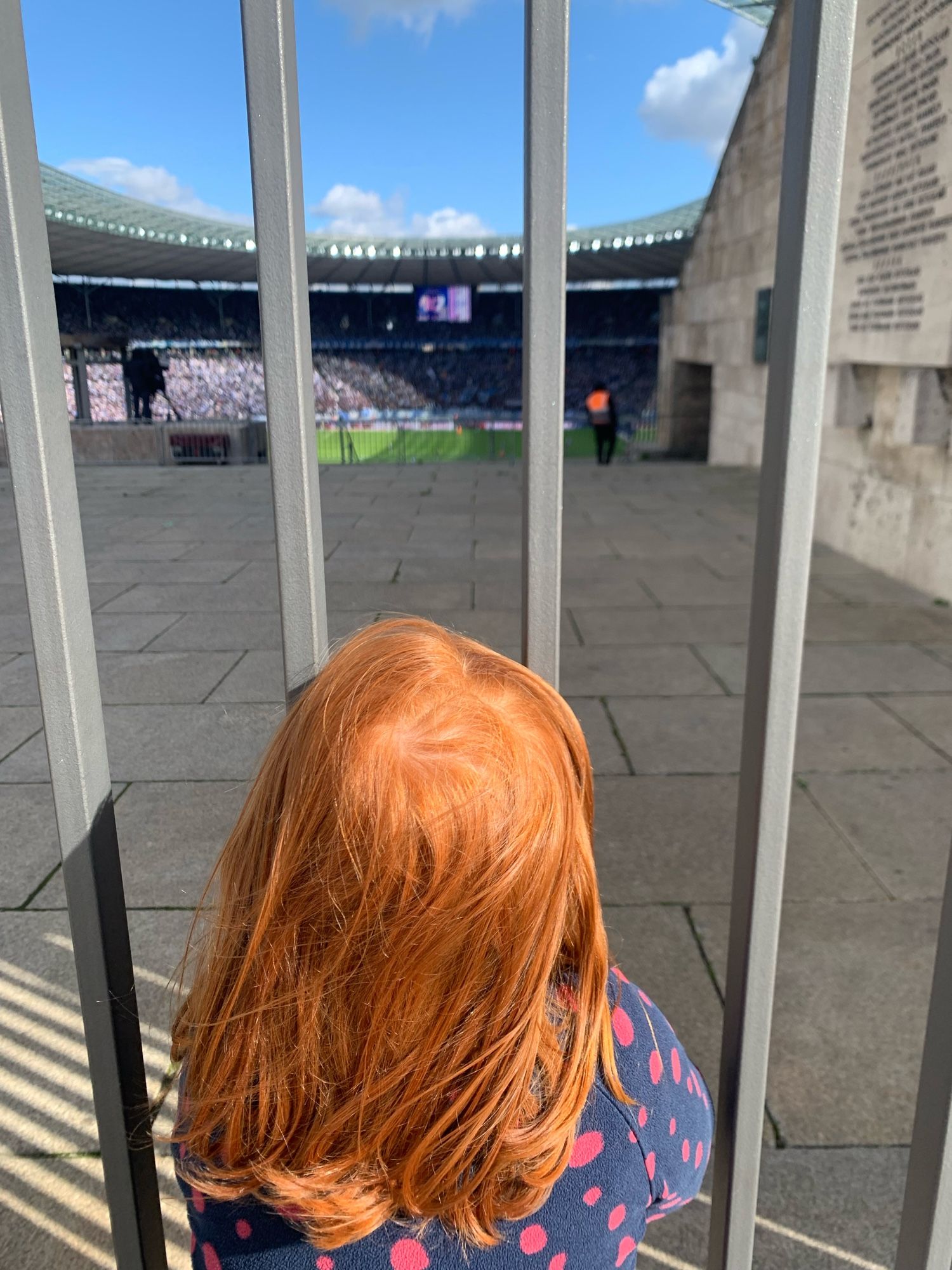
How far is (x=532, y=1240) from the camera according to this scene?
92 centimetres

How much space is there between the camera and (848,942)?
2.49 m

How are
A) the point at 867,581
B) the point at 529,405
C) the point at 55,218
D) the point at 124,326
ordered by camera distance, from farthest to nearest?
the point at 124,326 → the point at 55,218 → the point at 867,581 → the point at 529,405

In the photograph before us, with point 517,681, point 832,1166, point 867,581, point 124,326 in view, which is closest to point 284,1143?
point 517,681

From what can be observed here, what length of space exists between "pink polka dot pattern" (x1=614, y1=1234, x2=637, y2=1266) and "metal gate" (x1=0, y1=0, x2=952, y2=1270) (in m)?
0.13

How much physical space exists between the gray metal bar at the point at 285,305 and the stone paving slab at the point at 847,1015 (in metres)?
1.64

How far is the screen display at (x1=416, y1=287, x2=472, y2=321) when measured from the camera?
3919 cm

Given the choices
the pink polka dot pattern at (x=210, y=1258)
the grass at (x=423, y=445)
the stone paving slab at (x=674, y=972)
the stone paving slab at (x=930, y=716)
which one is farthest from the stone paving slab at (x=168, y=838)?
the grass at (x=423, y=445)

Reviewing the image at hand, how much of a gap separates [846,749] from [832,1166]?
7.12 feet

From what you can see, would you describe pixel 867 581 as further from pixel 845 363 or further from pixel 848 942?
pixel 848 942

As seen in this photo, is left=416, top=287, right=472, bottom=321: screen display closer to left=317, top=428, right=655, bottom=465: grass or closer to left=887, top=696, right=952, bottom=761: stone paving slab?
left=317, top=428, right=655, bottom=465: grass

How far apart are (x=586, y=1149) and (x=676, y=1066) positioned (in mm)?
176

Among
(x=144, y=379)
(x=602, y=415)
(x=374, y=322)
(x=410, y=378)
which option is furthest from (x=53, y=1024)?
(x=374, y=322)

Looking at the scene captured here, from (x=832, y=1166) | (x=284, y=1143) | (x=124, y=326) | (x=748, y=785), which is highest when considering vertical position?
(x=124, y=326)

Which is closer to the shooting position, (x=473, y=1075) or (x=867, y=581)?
(x=473, y=1075)
